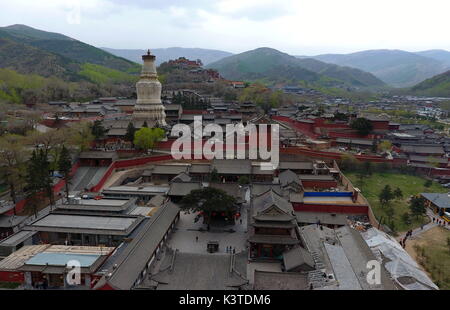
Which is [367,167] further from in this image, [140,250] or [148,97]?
[148,97]

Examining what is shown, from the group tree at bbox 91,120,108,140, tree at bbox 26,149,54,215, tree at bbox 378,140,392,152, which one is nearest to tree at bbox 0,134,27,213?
tree at bbox 26,149,54,215

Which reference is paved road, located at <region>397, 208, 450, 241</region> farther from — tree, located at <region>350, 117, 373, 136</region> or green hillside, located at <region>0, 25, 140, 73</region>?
green hillside, located at <region>0, 25, 140, 73</region>

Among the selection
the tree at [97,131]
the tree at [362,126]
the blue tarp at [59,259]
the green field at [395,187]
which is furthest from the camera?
the tree at [362,126]

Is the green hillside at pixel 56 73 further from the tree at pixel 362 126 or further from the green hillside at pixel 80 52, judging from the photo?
the tree at pixel 362 126

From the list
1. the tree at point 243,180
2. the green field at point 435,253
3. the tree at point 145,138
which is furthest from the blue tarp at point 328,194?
the tree at point 145,138

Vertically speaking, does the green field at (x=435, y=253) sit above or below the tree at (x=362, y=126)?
below
